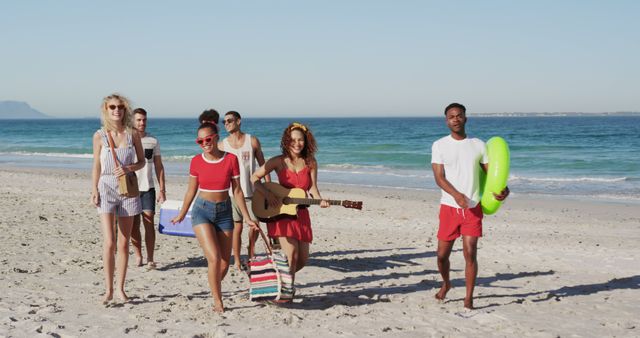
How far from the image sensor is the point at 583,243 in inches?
413

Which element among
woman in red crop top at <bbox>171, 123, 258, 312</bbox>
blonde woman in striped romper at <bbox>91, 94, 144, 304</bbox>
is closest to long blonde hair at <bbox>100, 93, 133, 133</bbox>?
blonde woman in striped romper at <bbox>91, 94, 144, 304</bbox>

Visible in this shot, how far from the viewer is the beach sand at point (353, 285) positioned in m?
5.48

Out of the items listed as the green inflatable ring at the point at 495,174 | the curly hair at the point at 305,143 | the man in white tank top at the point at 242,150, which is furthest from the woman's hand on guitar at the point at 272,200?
the green inflatable ring at the point at 495,174

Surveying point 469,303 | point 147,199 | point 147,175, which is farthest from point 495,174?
point 147,199

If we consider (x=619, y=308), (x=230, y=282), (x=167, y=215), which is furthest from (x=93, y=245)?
(x=619, y=308)

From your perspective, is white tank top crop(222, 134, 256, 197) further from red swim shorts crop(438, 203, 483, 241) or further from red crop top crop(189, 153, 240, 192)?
red swim shorts crop(438, 203, 483, 241)

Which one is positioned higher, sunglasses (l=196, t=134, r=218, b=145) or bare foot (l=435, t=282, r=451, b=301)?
sunglasses (l=196, t=134, r=218, b=145)

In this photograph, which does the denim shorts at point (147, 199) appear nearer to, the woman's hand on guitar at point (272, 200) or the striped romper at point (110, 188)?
the striped romper at point (110, 188)

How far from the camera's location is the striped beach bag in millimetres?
5719

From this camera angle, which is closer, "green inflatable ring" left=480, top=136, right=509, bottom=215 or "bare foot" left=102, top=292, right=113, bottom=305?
"green inflatable ring" left=480, top=136, right=509, bottom=215

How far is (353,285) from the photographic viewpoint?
7199 millimetres

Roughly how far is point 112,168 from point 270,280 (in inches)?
62.2

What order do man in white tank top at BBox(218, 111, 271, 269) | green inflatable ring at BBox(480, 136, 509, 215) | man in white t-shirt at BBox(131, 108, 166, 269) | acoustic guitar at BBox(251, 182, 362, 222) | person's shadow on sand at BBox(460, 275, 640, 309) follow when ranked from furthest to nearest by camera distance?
man in white t-shirt at BBox(131, 108, 166, 269), man in white tank top at BBox(218, 111, 271, 269), person's shadow on sand at BBox(460, 275, 640, 309), acoustic guitar at BBox(251, 182, 362, 222), green inflatable ring at BBox(480, 136, 509, 215)

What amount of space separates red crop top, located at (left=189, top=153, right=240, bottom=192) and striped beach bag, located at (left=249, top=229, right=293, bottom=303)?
2.00ft
